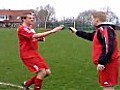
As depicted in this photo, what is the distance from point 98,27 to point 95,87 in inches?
126

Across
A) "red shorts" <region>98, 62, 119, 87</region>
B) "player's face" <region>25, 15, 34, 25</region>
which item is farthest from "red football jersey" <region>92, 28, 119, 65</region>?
"player's face" <region>25, 15, 34, 25</region>

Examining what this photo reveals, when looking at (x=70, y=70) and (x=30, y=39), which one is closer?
(x=30, y=39)

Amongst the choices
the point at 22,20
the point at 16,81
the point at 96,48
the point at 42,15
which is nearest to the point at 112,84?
the point at 96,48

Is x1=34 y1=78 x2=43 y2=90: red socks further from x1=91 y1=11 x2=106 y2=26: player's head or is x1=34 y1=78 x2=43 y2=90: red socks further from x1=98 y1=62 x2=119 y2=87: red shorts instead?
x1=91 y1=11 x2=106 y2=26: player's head

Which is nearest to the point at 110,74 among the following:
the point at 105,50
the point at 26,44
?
the point at 105,50

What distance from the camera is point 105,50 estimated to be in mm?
7109

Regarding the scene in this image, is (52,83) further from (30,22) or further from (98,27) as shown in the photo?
(98,27)

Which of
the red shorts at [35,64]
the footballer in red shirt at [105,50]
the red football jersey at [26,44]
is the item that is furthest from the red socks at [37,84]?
the footballer in red shirt at [105,50]

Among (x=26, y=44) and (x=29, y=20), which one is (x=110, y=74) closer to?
(x=26, y=44)

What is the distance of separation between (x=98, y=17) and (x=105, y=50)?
24.8 inches

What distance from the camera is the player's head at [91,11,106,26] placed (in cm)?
733

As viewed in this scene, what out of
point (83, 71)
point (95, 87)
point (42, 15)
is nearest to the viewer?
point (95, 87)

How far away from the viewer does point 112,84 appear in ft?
24.3

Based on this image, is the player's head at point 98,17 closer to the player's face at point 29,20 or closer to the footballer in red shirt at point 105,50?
the footballer in red shirt at point 105,50
